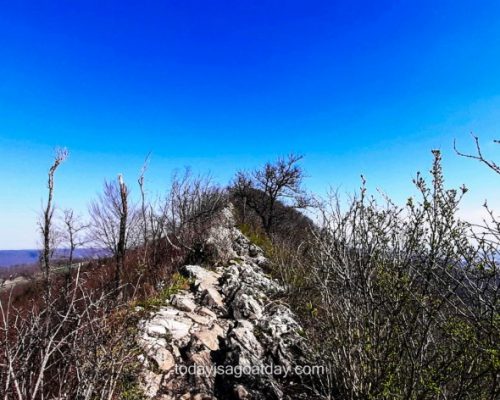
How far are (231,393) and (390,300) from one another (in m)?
2.61

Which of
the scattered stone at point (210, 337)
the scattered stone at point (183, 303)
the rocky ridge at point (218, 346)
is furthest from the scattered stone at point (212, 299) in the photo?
the scattered stone at point (210, 337)

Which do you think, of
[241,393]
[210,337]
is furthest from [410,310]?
[210,337]

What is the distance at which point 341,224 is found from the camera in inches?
161

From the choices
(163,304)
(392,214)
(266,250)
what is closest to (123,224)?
(163,304)

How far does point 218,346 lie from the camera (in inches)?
208

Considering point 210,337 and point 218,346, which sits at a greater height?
point 210,337

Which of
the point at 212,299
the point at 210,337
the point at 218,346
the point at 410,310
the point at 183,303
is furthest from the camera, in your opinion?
the point at 212,299

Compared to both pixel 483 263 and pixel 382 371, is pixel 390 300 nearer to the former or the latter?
pixel 382 371

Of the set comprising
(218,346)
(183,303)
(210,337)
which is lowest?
(218,346)

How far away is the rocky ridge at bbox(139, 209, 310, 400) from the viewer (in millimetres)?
4379

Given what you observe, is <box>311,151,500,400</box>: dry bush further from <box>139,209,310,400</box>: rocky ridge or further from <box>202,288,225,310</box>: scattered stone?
<box>202,288,225,310</box>: scattered stone

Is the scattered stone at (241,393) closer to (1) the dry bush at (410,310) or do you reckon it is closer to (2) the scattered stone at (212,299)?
(1) the dry bush at (410,310)

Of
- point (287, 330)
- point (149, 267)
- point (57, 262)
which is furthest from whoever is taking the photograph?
point (57, 262)

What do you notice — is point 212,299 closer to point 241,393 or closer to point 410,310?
point 241,393
